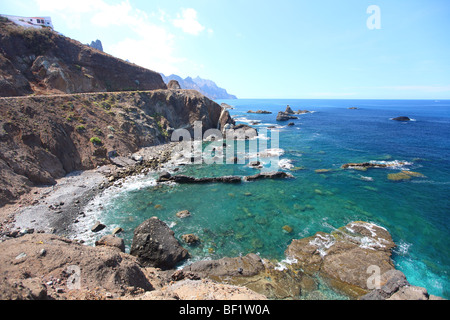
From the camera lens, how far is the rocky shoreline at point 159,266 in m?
10.6

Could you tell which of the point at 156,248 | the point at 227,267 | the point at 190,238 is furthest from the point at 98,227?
the point at 227,267

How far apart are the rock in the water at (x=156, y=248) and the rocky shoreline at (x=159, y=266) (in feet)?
0.27

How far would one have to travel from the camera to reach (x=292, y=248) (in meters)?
19.4

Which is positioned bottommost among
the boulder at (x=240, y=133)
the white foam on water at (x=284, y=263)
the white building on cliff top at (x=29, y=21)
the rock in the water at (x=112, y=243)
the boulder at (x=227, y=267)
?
the white foam on water at (x=284, y=263)

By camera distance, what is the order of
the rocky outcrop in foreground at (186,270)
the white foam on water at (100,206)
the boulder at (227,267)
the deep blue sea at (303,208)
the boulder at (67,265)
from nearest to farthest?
the rocky outcrop in foreground at (186,270) → the boulder at (67,265) → the boulder at (227,267) → the deep blue sea at (303,208) → the white foam on water at (100,206)

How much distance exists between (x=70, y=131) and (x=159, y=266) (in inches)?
1293

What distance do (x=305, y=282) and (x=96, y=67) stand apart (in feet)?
240

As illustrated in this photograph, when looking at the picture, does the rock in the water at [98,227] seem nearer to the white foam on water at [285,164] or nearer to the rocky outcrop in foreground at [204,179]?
the rocky outcrop in foreground at [204,179]

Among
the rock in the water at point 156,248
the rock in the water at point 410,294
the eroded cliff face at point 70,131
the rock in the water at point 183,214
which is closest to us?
the rock in the water at point 410,294

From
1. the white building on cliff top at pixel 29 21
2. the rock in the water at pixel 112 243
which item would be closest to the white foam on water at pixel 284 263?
the rock in the water at pixel 112 243

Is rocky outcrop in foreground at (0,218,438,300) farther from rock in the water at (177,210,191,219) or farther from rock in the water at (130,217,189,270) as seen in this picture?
rock in the water at (177,210,191,219)
